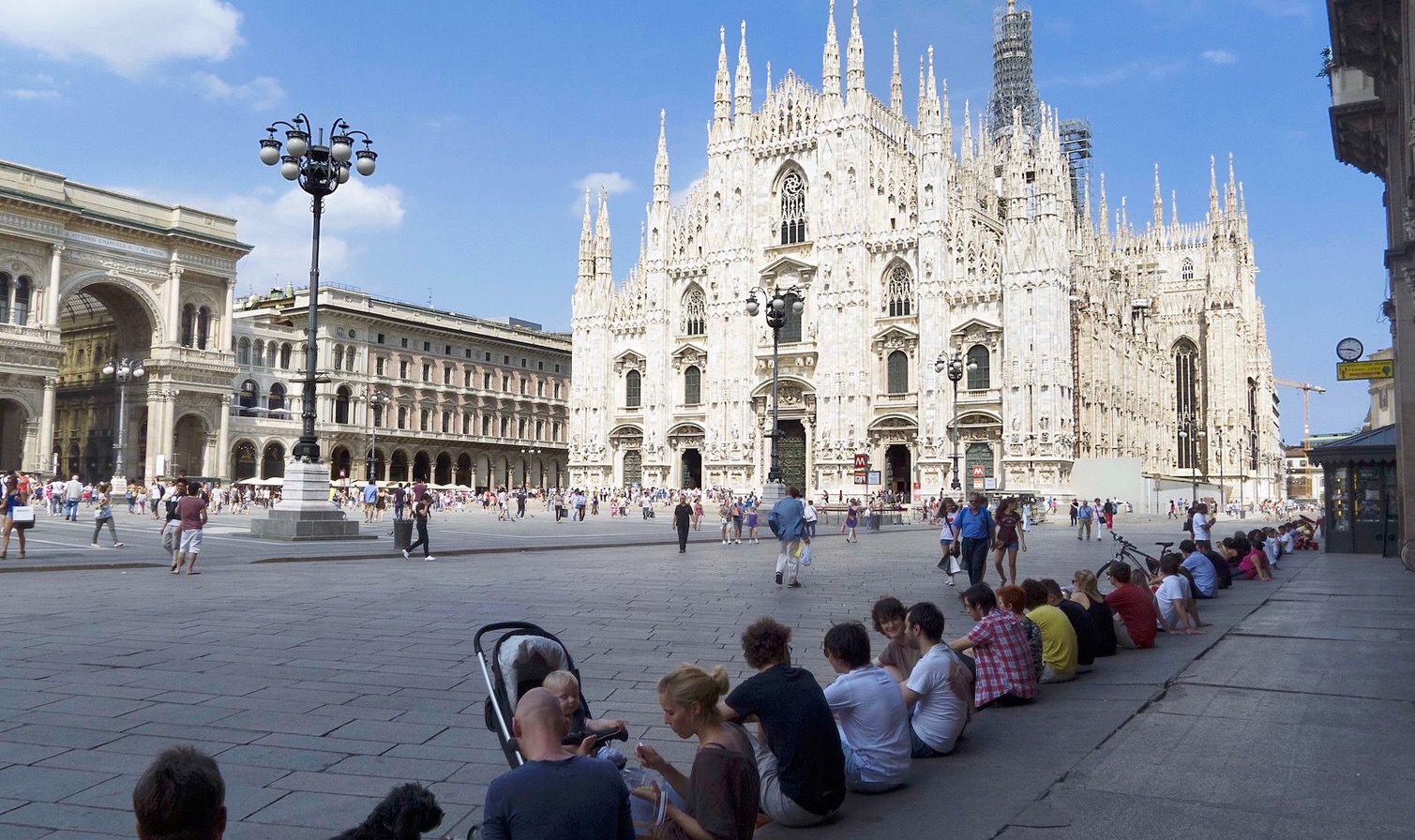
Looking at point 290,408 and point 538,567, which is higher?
point 290,408

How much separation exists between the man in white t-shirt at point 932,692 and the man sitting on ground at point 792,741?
110cm

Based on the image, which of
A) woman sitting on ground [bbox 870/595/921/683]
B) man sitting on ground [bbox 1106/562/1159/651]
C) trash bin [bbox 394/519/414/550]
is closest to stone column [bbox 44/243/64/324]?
trash bin [bbox 394/519/414/550]

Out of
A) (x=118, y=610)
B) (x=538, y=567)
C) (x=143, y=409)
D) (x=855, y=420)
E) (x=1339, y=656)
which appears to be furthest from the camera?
(x=143, y=409)

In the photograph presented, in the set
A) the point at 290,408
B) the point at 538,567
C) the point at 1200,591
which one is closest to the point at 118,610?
the point at 538,567

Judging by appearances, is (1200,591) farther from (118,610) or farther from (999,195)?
(999,195)

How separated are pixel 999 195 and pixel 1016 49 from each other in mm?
13468

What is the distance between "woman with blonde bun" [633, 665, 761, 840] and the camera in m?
3.49

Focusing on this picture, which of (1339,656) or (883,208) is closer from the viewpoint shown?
(1339,656)

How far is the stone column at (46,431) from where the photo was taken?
44.2m

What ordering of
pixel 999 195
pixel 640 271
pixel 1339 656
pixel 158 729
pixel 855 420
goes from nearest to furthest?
pixel 158 729, pixel 1339 656, pixel 855 420, pixel 640 271, pixel 999 195

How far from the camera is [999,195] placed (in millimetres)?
56875

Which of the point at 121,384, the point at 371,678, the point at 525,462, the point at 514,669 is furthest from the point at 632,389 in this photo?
the point at 514,669

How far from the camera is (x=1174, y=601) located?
9.77 metres

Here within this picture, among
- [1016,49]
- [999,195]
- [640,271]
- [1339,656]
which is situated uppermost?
[1016,49]
